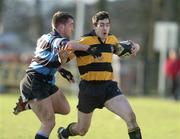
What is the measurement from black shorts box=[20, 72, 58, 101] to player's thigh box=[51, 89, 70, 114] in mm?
218

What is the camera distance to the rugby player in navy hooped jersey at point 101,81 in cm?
1156

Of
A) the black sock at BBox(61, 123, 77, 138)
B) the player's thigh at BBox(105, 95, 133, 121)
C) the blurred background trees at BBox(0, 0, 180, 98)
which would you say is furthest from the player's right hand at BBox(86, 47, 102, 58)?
the blurred background trees at BBox(0, 0, 180, 98)

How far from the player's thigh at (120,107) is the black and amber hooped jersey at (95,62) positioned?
0.37 metres

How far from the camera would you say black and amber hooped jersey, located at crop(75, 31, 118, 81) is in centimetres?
1165

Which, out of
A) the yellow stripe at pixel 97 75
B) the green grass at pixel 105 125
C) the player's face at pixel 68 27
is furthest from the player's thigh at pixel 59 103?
the green grass at pixel 105 125

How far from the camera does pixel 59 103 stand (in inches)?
470

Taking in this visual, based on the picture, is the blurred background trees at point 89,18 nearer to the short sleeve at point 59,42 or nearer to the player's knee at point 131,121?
the player's knee at point 131,121

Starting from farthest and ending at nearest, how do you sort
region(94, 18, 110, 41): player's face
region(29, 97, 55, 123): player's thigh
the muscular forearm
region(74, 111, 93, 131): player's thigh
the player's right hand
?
1. region(74, 111, 93, 131): player's thigh
2. region(94, 18, 110, 41): player's face
3. region(29, 97, 55, 123): player's thigh
4. the player's right hand
5. the muscular forearm

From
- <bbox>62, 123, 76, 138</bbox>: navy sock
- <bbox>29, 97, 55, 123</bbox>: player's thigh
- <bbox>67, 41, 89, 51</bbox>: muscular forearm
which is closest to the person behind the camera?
<bbox>67, 41, 89, 51</bbox>: muscular forearm

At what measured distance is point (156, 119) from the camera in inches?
789

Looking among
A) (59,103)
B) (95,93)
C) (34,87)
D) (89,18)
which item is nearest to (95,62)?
(95,93)

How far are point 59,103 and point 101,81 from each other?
777 millimetres

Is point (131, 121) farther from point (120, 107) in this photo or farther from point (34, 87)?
point (34, 87)

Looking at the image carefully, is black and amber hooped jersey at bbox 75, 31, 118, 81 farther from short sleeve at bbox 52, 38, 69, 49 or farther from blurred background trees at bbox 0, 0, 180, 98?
blurred background trees at bbox 0, 0, 180, 98
